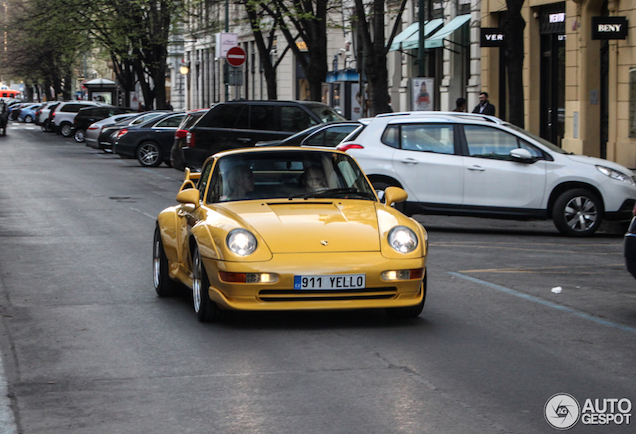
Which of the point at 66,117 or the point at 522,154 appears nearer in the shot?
the point at 522,154

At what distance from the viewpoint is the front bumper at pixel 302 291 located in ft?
24.2

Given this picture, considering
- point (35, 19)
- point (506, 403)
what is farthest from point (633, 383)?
point (35, 19)

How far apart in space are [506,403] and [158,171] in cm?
2446

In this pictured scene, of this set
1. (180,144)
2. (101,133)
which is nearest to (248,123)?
(180,144)

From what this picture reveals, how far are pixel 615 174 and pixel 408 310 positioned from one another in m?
7.69

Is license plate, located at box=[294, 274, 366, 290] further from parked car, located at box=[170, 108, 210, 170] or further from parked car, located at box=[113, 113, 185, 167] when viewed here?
parked car, located at box=[113, 113, 185, 167]

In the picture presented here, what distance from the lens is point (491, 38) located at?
27078 millimetres

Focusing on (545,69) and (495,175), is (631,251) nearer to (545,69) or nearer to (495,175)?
(495,175)

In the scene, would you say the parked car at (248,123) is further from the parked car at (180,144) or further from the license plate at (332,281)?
the license plate at (332,281)

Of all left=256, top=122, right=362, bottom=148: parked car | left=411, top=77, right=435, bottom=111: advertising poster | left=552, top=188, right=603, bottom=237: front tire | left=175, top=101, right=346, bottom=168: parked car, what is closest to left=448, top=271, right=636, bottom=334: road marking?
left=552, top=188, right=603, bottom=237: front tire

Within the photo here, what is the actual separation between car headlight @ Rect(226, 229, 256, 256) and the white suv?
770 centimetres

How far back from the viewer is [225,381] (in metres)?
6.04

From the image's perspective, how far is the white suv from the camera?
47.9 ft

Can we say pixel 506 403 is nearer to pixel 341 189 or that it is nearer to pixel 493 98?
pixel 341 189
